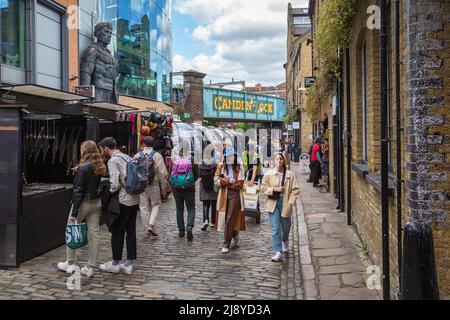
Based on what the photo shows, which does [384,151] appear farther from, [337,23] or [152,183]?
[152,183]

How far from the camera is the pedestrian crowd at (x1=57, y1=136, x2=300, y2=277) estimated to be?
21.7ft

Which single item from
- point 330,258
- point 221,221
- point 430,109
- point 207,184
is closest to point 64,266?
point 221,221

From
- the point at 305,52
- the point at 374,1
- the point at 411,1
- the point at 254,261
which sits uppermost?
the point at 305,52

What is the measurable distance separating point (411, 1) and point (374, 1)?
2.25m

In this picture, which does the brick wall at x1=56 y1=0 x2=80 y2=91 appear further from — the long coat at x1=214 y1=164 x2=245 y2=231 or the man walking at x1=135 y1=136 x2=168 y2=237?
the long coat at x1=214 y1=164 x2=245 y2=231

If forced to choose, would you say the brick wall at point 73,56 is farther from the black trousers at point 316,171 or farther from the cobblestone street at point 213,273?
the cobblestone street at point 213,273

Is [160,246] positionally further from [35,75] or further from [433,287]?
[35,75]

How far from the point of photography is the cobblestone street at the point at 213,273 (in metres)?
5.89

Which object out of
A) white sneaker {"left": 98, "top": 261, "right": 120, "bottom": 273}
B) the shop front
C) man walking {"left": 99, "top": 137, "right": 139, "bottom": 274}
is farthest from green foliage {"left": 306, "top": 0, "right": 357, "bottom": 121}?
white sneaker {"left": 98, "top": 261, "right": 120, "bottom": 273}

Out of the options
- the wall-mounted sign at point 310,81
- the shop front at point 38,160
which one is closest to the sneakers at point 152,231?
the shop front at point 38,160

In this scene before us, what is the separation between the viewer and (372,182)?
20.4ft

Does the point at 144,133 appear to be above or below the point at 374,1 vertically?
below

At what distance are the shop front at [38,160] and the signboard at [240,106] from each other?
33007 mm

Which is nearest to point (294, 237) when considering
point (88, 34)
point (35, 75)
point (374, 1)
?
point (374, 1)
